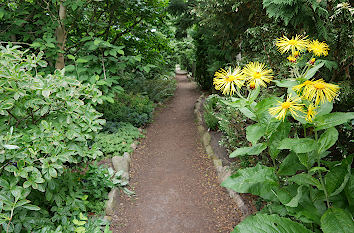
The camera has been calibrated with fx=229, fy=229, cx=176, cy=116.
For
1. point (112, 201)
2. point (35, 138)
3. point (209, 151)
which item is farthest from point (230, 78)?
point (209, 151)

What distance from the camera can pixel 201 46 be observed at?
997cm

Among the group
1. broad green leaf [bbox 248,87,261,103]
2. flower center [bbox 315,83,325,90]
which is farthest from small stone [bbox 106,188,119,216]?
flower center [bbox 315,83,325,90]

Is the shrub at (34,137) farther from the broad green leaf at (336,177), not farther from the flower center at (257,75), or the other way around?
the broad green leaf at (336,177)

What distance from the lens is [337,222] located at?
4.99 ft

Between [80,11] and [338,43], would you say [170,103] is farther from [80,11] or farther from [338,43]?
[338,43]

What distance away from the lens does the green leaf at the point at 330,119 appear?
143cm

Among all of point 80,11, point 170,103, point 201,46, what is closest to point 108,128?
point 80,11

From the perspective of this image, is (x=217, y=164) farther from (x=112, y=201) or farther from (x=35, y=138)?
(x=35, y=138)

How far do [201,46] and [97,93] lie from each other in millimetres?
7828

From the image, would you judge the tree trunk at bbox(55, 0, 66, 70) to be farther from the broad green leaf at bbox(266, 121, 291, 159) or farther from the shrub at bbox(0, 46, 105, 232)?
the broad green leaf at bbox(266, 121, 291, 159)

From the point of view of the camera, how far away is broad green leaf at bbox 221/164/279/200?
184 centimetres

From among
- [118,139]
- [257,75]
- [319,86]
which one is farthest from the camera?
[118,139]

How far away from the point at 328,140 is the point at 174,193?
298cm

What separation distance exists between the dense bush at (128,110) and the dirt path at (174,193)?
1.85 feet
